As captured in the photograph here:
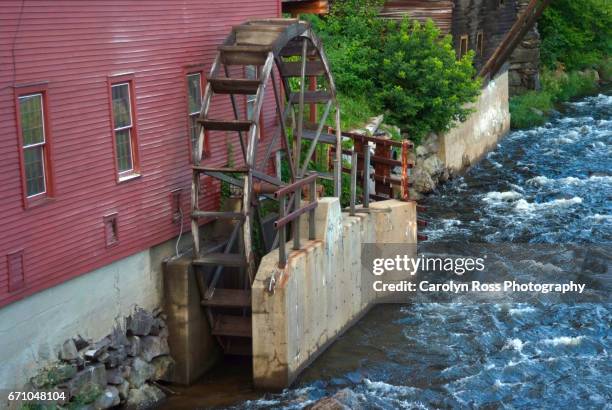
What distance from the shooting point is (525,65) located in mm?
44344

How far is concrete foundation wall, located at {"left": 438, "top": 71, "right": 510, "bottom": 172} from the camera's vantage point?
99.0 feet

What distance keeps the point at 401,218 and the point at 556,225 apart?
5.48 m

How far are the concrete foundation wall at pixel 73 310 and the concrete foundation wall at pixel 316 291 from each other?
1739 mm

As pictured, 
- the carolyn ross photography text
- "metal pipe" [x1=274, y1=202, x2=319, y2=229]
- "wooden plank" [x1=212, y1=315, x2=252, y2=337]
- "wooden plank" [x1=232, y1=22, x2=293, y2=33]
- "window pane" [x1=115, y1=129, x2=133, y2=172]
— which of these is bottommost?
the carolyn ross photography text

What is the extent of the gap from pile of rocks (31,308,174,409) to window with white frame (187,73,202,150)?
3.05 m

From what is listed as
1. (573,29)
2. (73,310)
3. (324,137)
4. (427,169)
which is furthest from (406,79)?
(573,29)

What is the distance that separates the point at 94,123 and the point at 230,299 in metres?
3.54

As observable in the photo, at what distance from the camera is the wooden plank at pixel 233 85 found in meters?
16.8

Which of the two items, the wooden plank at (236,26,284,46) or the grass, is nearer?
the wooden plank at (236,26,284,46)

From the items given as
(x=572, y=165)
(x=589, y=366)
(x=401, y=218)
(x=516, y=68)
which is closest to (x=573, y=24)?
(x=516, y=68)

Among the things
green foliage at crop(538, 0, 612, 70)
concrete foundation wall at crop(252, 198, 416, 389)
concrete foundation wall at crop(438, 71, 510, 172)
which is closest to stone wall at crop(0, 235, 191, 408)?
concrete foundation wall at crop(252, 198, 416, 389)

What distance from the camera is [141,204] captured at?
1591 centimetres

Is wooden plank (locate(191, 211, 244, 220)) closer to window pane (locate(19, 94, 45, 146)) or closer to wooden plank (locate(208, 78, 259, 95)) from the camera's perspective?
wooden plank (locate(208, 78, 259, 95))

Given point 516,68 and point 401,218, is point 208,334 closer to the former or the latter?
point 401,218
